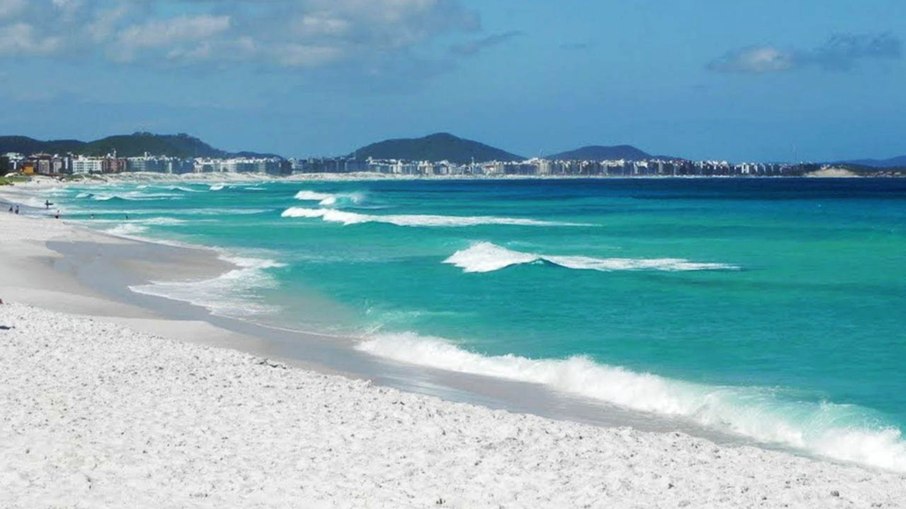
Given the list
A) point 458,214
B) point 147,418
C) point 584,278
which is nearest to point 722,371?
point 147,418

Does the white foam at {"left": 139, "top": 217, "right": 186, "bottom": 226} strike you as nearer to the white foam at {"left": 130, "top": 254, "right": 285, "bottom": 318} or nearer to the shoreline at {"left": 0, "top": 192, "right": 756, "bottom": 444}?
the shoreline at {"left": 0, "top": 192, "right": 756, "bottom": 444}

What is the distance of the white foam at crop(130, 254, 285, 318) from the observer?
22.1 meters

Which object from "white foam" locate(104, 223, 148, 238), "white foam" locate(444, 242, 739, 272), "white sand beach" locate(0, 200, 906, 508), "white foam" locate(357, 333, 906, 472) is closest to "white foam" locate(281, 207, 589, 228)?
"white foam" locate(104, 223, 148, 238)

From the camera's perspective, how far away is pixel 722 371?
1520 cm

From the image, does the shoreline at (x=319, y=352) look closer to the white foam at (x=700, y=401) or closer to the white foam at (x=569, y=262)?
the white foam at (x=700, y=401)

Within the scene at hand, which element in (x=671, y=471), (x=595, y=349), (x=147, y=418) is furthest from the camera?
(x=595, y=349)

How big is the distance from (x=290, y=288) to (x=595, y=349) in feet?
34.1

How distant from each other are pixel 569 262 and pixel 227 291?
10.5 meters

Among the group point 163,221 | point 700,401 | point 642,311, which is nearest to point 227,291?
point 642,311

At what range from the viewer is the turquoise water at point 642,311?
529 inches

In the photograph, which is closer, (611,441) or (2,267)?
(611,441)

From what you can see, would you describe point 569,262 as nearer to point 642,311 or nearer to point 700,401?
point 642,311

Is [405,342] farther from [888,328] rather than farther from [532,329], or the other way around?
[888,328]

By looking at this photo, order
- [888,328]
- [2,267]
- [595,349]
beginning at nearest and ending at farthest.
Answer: [595,349]
[888,328]
[2,267]
